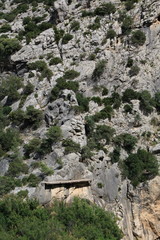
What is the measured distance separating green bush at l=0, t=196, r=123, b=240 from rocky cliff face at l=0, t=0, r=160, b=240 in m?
2.79

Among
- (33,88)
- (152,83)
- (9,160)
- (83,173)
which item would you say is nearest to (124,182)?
(83,173)

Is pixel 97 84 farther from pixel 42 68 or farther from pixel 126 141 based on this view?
pixel 126 141

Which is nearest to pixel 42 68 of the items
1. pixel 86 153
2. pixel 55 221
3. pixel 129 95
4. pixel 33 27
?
pixel 33 27

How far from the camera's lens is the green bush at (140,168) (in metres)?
33.0

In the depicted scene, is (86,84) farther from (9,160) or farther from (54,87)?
(9,160)

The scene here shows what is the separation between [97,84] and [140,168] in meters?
12.7

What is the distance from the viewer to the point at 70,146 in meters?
32.3

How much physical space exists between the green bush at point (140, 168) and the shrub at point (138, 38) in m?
16.1

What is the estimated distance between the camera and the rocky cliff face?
31203 mm

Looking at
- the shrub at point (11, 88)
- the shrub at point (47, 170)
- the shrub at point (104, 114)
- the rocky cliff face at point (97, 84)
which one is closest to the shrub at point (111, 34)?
the rocky cliff face at point (97, 84)

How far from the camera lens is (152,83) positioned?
134ft

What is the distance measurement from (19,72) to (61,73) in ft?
19.1

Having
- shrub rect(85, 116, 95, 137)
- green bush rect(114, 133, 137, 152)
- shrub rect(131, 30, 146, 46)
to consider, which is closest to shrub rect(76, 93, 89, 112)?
shrub rect(85, 116, 95, 137)

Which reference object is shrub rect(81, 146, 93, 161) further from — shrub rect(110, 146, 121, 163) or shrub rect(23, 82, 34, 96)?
shrub rect(23, 82, 34, 96)
